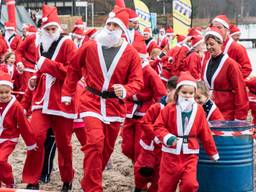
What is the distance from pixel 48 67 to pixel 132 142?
1.53 meters

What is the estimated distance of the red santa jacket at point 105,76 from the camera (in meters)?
6.65

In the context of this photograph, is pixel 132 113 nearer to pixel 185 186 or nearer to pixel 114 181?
pixel 114 181

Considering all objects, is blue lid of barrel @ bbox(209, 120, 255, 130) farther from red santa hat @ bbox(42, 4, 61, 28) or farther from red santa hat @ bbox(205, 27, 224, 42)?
red santa hat @ bbox(42, 4, 61, 28)

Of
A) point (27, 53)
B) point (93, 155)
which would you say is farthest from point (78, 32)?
point (93, 155)

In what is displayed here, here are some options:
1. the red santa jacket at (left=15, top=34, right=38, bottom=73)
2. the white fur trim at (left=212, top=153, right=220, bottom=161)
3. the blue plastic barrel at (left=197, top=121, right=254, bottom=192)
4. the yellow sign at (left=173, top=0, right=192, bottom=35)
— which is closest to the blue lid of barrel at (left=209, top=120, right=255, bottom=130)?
the blue plastic barrel at (left=197, top=121, right=254, bottom=192)

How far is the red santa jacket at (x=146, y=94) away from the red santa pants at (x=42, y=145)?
940mm

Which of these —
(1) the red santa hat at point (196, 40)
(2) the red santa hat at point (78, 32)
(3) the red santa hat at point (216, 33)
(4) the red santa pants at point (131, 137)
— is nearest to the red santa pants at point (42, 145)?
(4) the red santa pants at point (131, 137)

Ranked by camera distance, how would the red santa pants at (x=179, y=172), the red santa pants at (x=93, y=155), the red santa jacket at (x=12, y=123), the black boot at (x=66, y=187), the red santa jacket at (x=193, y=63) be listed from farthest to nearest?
the red santa jacket at (x=193, y=63) < the black boot at (x=66, y=187) < the red santa jacket at (x=12, y=123) < the red santa pants at (x=93, y=155) < the red santa pants at (x=179, y=172)

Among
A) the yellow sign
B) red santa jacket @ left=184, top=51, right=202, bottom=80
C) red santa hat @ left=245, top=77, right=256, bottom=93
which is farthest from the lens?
the yellow sign

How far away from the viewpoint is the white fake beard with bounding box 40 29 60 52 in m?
7.46

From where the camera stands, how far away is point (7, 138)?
695cm

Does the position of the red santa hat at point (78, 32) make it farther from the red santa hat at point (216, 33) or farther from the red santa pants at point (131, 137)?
the red santa hat at point (216, 33)

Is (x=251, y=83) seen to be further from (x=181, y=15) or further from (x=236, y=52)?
(x=181, y=15)

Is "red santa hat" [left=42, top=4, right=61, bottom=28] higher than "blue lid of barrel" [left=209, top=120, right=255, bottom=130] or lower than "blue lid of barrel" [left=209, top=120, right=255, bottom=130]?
higher
